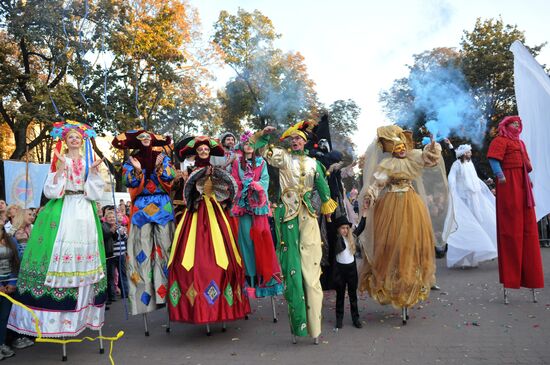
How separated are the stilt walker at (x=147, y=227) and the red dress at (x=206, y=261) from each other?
0.39m

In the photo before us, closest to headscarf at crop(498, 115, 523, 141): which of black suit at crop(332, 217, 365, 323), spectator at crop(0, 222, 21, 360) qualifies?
black suit at crop(332, 217, 365, 323)

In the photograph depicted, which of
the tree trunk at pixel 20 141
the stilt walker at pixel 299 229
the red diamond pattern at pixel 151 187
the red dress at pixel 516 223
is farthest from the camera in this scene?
the tree trunk at pixel 20 141

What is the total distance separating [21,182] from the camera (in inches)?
591

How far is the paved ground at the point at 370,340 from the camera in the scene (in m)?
4.59

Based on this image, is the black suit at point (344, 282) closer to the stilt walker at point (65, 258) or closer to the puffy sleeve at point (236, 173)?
the puffy sleeve at point (236, 173)

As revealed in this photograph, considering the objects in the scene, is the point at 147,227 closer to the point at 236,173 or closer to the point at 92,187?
the point at 92,187

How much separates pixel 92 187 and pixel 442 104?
15.1ft

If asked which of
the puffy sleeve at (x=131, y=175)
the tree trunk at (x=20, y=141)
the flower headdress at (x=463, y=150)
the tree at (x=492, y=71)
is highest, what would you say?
the tree at (x=492, y=71)

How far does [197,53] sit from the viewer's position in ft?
85.8

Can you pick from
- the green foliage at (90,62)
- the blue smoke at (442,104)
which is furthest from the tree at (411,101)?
the green foliage at (90,62)

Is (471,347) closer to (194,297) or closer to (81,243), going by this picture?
(194,297)

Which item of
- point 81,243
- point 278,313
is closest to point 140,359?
point 81,243

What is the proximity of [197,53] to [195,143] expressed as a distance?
70.4 ft

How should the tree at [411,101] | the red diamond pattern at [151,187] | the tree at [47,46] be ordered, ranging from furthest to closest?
1. the tree at [47,46]
2. the tree at [411,101]
3. the red diamond pattern at [151,187]
